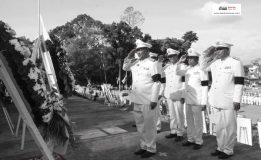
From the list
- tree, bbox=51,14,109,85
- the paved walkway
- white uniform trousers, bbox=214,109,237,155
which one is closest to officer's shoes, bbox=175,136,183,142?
the paved walkway

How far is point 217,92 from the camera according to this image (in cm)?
553

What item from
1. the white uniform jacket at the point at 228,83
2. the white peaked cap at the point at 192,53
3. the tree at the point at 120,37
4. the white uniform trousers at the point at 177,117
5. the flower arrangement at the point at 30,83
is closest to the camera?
the flower arrangement at the point at 30,83

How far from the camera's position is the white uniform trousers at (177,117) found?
22.2ft

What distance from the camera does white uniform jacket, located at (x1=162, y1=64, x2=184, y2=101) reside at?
6930mm

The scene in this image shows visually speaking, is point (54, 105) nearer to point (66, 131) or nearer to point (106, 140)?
point (66, 131)

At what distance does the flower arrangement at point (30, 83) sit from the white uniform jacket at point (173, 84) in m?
3.66

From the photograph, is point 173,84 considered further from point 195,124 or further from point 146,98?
point 146,98

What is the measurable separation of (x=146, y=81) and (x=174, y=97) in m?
1.44

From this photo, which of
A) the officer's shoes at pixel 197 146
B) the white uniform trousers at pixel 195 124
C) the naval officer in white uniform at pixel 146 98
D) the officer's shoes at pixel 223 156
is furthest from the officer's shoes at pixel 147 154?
the officer's shoes at pixel 223 156

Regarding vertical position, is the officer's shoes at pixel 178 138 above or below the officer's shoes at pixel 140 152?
above

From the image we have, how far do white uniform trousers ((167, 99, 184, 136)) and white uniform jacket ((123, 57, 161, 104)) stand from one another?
1.44 m

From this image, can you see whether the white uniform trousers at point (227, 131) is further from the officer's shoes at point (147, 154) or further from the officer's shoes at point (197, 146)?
the officer's shoes at point (147, 154)

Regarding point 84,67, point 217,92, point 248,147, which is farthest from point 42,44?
point 84,67

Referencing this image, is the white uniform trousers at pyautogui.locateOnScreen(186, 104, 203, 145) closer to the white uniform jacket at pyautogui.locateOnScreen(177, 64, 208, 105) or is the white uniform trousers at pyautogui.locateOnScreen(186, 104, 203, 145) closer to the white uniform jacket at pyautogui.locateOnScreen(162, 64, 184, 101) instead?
the white uniform jacket at pyautogui.locateOnScreen(177, 64, 208, 105)
